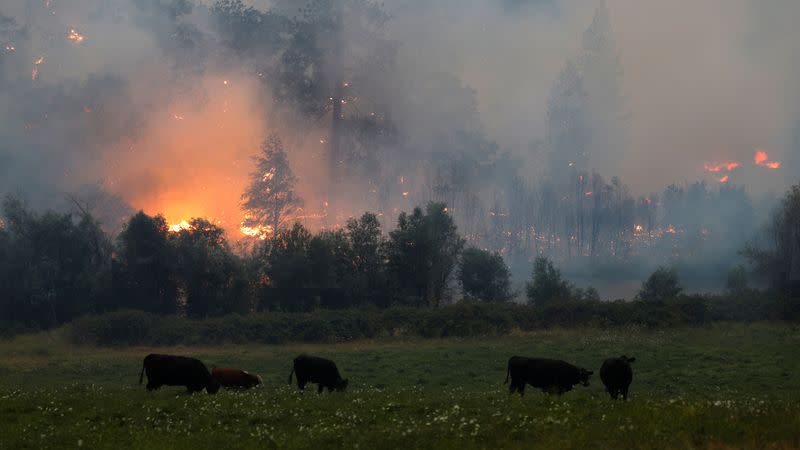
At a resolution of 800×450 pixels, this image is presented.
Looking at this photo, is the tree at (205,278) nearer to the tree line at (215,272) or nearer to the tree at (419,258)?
the tree line at (215,272)

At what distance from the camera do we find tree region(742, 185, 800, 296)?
77938mm

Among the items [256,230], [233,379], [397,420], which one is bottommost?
[233,379]

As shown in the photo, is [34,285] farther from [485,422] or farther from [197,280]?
[485,422]

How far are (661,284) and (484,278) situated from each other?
26553 millimetres

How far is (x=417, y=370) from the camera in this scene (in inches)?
1774

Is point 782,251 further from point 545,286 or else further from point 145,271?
point 145,271

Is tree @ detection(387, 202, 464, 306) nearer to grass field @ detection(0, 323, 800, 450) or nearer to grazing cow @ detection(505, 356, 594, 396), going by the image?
grass field @ detection(0, 323, 800, 450)

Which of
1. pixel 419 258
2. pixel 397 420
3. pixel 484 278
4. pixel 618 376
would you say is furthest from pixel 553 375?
pixel 484 278

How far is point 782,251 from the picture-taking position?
79.0 m

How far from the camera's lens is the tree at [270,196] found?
157 m

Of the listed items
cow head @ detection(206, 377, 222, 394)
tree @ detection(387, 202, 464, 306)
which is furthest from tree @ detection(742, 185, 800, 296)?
cow head @ detection(206, 377, 222, 394)

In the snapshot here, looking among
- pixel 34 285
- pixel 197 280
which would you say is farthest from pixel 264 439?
pixel 34 285

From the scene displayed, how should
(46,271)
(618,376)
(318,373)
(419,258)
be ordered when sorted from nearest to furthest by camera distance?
(618,376) < (318,373) < (46,271) < (419,258)

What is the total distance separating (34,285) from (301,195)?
7835 cm
